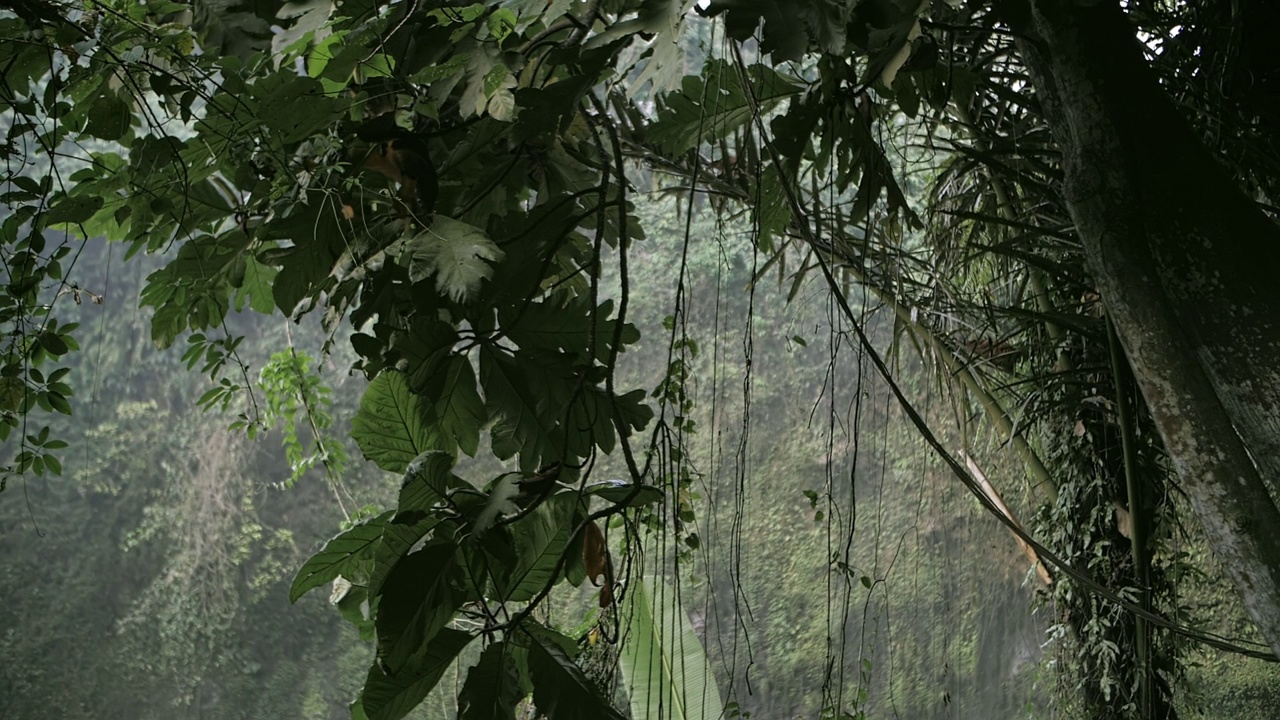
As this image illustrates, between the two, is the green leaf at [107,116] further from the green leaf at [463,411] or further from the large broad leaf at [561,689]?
the large broad leaf at [561,689]

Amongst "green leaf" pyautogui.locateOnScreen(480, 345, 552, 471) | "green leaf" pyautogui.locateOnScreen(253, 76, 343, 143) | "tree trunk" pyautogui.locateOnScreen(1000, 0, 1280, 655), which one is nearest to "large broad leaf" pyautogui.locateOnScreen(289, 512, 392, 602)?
"green leaf" pyautogui.locateOnScreen(480, 345, 552, 471)

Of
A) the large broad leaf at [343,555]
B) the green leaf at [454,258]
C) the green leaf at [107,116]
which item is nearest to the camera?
the green leaf at [454,258]

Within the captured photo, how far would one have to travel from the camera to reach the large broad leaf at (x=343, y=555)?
741 mm

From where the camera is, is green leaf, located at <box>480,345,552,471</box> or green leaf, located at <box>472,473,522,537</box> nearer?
green leaf, located at <box>472,473,522,537</box>

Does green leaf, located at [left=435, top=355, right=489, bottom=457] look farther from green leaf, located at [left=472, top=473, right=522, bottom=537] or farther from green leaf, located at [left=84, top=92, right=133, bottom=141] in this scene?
green leaf, located at [left=84, top=92, right=133, bottom=141]

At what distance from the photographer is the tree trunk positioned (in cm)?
65

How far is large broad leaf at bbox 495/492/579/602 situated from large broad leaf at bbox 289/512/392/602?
0.10 meters

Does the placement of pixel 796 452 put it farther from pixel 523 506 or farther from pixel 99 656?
pixel 523 506

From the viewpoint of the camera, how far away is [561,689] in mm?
674

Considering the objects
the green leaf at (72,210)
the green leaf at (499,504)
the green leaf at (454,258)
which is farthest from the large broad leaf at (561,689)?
the green leaf at (72,210)

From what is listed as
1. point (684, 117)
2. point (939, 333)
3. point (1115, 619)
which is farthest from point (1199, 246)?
point (1115, 619)

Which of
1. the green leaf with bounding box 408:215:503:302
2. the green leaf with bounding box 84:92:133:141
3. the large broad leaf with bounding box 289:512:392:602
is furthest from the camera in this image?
the green leaf with bounding box 84:92:133:141

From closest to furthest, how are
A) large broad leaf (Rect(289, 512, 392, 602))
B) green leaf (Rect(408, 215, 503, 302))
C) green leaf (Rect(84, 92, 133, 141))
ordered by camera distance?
1. green leaf (Rect(408, 215, 503, 302))
2. large broad leaf (Rect(289, 512, 392, 602))
3. green leaf (Rect(84, 92, 133, 141))

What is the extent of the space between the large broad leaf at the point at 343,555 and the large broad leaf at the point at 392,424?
0.05m
